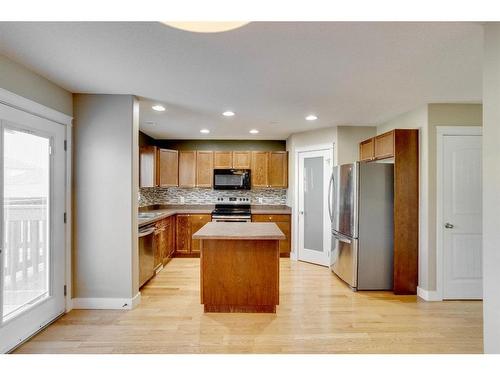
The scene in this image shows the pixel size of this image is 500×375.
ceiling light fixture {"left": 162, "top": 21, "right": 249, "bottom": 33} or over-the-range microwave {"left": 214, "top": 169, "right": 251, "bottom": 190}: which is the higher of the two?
ceiling light fixture {"left": 162, "top": 21, "right": 249, "bottom": 33}

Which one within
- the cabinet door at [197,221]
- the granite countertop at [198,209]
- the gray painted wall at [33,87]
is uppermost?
the gray painted wall at [33,87]

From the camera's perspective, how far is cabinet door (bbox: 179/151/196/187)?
5.79 m

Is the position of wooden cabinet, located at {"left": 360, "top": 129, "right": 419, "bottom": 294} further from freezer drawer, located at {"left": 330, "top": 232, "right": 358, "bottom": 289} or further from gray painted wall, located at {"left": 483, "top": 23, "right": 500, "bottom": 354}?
gray painted wall, located at {"left": 483, "top": 23, "right": 500, "bottom": 354}

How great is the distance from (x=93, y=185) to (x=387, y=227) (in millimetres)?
3578

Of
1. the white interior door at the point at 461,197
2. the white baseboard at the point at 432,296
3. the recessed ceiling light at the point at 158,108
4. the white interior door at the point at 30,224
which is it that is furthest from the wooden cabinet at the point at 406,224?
Result: the white interior door at the point at 30,224

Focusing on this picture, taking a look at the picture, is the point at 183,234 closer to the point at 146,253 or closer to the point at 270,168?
the point at 146,253

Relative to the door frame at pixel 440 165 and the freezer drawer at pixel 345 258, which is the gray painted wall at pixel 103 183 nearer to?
the freezer drawer at pixel 345 258

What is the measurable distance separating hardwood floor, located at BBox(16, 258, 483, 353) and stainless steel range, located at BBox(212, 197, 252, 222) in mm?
1898

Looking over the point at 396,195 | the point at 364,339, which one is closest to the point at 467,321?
the point at 364,339

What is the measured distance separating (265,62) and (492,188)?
5.50 ft

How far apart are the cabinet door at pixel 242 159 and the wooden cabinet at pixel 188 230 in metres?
1.18

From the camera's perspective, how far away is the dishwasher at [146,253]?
3570 millimetres

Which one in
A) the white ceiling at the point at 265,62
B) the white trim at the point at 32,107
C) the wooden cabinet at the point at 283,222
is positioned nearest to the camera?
the white ceiling at the point at 265,62

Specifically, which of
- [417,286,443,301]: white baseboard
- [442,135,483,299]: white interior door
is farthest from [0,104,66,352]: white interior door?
[442,135,483,299]: white interior door
